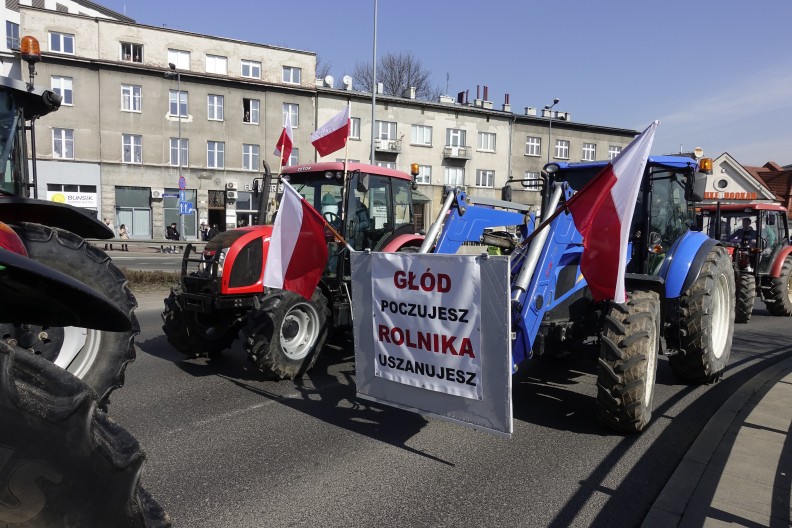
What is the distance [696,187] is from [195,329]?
237 inches

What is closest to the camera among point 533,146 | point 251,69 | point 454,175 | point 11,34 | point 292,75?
point 251,69

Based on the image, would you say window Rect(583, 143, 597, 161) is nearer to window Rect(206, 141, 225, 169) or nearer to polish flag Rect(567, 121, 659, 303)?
window Rect(206, 141, 225, 169)

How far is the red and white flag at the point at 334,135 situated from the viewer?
269 inches

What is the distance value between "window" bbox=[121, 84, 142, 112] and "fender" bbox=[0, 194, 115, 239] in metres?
32.5

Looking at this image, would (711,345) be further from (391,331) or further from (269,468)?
(269,468)

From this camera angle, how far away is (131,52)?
34406mm

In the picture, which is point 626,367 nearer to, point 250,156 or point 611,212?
point 611,212

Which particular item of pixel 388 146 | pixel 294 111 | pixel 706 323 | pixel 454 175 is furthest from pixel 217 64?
pixel 706 323

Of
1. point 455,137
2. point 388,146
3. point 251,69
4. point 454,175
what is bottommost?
point 454,175

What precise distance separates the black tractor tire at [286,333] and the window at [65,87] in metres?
32.3

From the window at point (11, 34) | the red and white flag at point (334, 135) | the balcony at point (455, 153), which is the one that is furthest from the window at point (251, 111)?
the red and white flag at point (334, 135)

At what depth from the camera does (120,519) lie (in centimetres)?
171

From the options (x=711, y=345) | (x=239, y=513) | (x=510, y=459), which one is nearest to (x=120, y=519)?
(x=239, y=513)

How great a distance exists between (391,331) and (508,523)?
162cm
